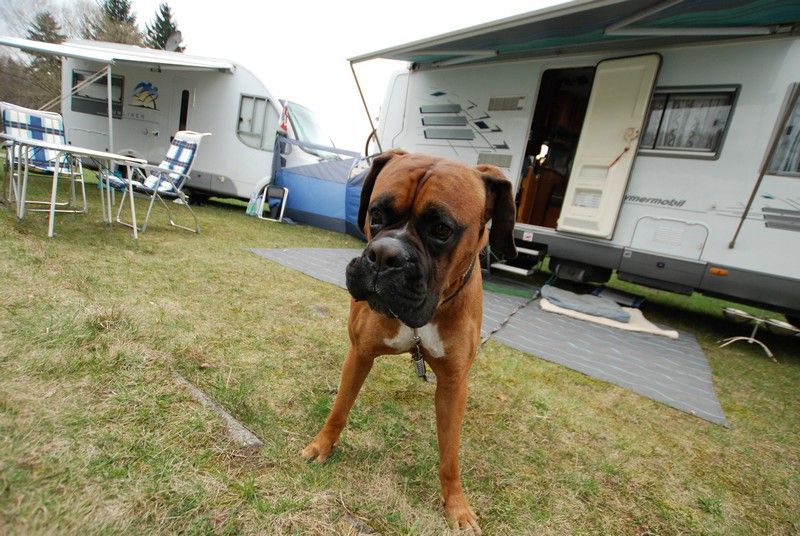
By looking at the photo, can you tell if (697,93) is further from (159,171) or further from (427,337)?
(159,171)

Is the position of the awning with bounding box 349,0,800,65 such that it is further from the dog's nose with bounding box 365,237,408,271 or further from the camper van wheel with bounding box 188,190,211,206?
the camper van wheel with bounding box 188,190,211,206

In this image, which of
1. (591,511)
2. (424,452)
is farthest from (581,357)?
(424,452)

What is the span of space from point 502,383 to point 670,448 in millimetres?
1075

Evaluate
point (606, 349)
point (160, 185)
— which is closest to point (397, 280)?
point (606, 349)

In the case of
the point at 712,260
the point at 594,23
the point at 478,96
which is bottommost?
the point at 712,260

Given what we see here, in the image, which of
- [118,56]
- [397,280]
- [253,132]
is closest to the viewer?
[397,280]

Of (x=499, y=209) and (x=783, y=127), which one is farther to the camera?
(x=783, y=127)

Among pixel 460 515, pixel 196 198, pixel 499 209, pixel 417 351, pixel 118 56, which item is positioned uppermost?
pixel 118 56

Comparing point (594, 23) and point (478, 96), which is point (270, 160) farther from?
point (594, 23)

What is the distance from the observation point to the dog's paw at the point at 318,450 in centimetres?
162

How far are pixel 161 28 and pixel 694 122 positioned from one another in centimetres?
5474

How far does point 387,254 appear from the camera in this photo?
1242mm

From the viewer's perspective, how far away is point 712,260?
4.58 meters

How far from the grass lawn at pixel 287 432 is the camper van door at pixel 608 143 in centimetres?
247
